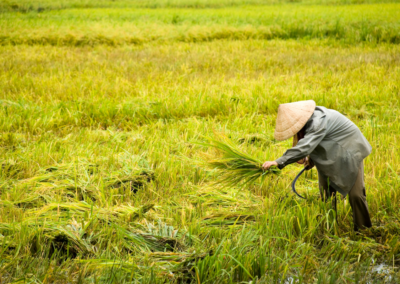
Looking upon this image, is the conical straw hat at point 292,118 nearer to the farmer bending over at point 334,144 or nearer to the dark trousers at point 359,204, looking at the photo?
the farmer bending over at point 334,144

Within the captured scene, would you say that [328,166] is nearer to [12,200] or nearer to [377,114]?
[12,200]

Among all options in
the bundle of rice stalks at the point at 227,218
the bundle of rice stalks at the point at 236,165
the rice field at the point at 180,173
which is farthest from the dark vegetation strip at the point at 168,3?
the bundle of rice stalks at the point at 227,218

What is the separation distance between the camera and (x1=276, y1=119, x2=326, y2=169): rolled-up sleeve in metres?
2.01

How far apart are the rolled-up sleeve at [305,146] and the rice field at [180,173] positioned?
0.38 meters

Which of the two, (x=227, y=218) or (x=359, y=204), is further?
(x=227, y=218)

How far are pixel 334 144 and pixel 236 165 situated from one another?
2.14 feet

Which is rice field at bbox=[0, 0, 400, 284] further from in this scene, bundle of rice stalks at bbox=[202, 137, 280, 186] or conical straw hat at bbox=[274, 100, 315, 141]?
conical straw hat at bbox=[274, 100, 315, 141]

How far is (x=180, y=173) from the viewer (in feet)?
9.68

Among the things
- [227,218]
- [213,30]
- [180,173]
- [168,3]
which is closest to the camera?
[227,218]

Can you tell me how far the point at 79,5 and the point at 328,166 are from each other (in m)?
19.4

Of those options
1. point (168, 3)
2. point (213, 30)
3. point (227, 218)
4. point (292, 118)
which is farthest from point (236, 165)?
point (168, 3)

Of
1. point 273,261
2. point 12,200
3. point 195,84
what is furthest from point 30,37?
point 273,261

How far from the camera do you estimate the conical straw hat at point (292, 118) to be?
208 cm

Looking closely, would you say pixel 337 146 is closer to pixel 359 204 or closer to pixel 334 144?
pixel 334 144
